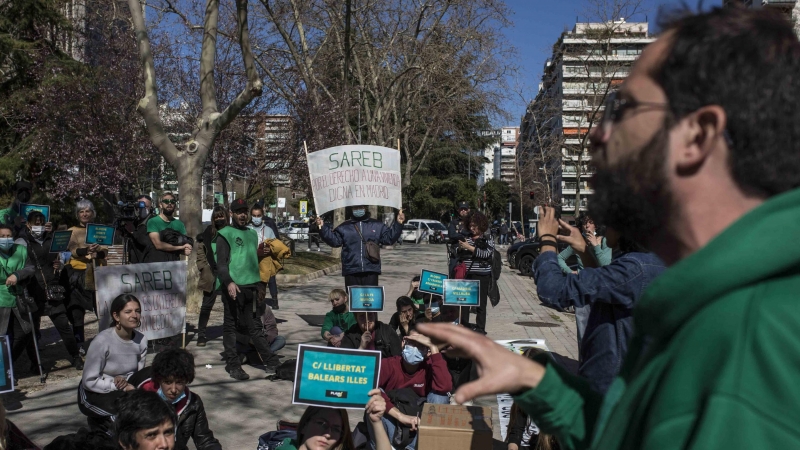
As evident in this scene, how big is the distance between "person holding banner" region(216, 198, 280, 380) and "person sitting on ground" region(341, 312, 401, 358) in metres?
1.10

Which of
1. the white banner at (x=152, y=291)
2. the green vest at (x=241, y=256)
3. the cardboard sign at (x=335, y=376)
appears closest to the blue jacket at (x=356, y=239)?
the green vest at (x=241, y=256)

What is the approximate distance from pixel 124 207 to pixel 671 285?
10.2 meters

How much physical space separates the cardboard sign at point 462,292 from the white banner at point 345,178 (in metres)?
1.47

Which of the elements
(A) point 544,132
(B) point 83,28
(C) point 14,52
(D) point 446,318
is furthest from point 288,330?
(A) point 544,132

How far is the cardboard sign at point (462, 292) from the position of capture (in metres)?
9.98

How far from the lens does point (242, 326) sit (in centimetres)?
898

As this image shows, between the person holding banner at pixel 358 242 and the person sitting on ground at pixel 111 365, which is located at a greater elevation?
the person holding banner at pixel 358 242

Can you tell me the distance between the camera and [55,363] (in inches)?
352

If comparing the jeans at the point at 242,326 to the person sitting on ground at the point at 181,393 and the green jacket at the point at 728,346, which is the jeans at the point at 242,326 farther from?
the green jacket at the point at 728,346

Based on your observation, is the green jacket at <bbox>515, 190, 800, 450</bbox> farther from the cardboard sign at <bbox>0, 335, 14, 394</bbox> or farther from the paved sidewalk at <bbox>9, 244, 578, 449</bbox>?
the paved sidewalk at <bbox>9, 244, 578, 449</bbox>

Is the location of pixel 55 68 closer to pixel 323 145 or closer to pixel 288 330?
pixel 323 145

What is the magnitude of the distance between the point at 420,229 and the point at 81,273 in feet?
137

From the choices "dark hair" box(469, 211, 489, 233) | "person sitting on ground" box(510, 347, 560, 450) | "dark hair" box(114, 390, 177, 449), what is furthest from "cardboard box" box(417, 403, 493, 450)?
"dark hair" box(469, 211, 489, 233)

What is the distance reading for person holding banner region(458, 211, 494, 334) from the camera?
427 inches
